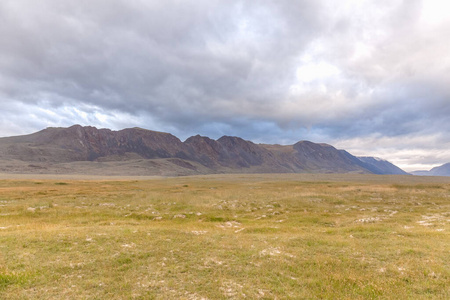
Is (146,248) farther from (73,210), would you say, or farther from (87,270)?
(73,210)

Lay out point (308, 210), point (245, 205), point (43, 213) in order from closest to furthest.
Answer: point (43, 213) < point (308, 210) < point (245, 205)

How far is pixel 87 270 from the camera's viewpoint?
11.0 m

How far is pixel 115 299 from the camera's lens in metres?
8.61

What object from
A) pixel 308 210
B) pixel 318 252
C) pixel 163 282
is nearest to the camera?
pixel 163 282

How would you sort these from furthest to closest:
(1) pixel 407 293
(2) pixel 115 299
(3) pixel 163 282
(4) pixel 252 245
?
(4) pixel 252 245
(3) pixel 163 282
(1) pixel 407 293
(2) pixel 115 299

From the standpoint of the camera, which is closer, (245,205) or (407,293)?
(407,293)

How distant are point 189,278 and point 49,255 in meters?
8.00

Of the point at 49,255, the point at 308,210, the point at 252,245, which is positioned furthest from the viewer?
the point at 308,210

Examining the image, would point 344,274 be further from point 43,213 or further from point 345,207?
point 43,213

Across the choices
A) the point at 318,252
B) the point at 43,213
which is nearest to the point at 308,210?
the point at 318,252

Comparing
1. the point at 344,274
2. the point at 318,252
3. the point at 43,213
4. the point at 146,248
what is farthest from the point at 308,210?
the point at 43,213

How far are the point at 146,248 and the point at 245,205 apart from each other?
2404 cm

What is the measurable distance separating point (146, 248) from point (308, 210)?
25.3 meters

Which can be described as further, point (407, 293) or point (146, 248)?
point (146, 248)
